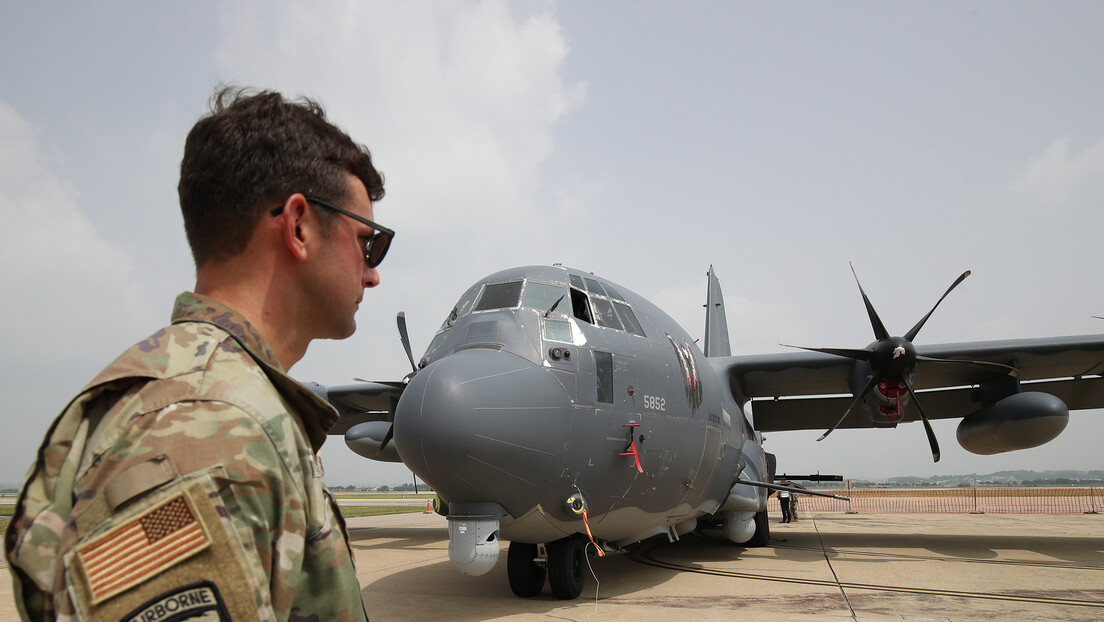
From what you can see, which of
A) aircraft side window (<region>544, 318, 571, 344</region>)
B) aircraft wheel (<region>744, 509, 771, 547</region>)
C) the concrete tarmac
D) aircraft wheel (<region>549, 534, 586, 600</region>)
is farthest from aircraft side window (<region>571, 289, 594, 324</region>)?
aircraft wheel (<region>744, 509, 771, 547</region>)

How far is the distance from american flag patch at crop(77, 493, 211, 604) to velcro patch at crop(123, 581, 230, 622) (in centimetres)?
4

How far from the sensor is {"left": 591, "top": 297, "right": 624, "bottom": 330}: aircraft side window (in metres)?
8.62

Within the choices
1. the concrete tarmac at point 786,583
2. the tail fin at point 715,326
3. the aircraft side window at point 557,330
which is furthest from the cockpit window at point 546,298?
the tail fin at point 715,326

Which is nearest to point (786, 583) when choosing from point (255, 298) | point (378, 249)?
point (378, 249)

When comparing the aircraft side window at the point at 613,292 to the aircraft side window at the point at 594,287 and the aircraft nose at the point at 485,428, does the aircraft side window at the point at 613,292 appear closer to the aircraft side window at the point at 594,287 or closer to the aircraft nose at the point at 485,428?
the aircraft side window at the point at 594,287

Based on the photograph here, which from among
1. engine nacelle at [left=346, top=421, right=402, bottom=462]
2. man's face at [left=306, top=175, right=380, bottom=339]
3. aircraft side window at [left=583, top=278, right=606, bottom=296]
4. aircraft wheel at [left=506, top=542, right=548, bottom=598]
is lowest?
aircraft wheel at [left=506, top=542, right=548, bottom=598]

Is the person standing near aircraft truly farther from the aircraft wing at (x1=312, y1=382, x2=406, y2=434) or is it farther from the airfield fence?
the airfield fence

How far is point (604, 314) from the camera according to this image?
28.8 ft

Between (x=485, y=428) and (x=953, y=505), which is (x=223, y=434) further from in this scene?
(x=953, y=505)

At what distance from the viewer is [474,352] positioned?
7.30 m

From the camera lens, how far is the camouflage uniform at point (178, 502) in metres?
0.91

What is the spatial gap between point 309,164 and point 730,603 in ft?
28.1

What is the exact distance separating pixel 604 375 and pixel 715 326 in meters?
13.1

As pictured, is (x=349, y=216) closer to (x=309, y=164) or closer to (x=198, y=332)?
(x=309, y=164)
